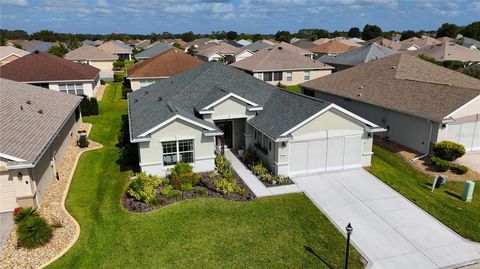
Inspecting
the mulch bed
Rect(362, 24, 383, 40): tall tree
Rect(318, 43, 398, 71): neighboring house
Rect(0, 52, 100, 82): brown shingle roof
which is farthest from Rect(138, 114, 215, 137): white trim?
Rect(362, 24, 383, 40): tall tree

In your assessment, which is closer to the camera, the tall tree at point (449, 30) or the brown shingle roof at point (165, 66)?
the brown shingle roof at point (165, 66)

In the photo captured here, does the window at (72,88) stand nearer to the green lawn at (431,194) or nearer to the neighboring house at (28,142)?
A: the neighboring house at (28,142)

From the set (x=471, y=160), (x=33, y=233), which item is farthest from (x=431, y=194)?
(x=33, y=233)

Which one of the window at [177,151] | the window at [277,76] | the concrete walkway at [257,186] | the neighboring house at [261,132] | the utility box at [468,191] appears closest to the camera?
the utility box at [468,191]

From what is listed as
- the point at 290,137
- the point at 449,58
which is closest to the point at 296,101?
the point at 290,137

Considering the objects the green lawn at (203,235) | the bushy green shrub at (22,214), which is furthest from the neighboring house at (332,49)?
the bushy green shrub at (22,214)

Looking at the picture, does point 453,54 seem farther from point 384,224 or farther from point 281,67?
point 384,224
